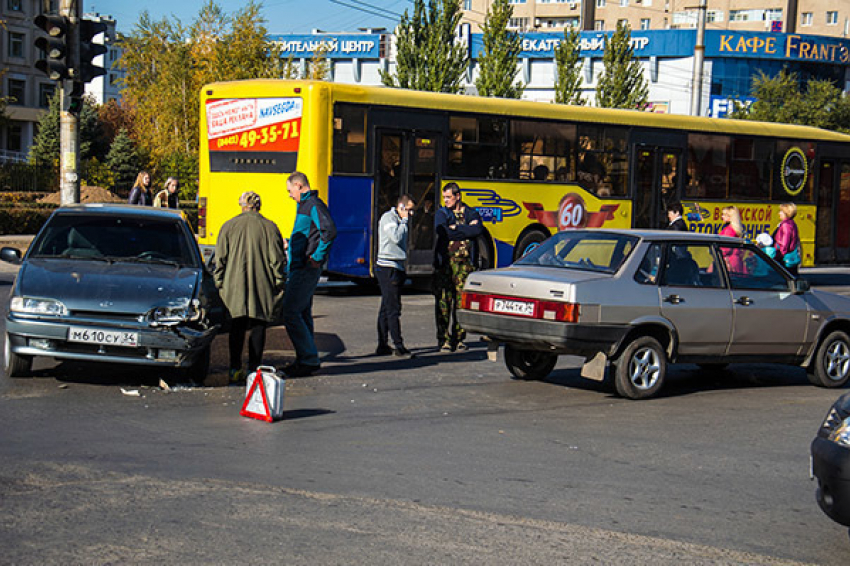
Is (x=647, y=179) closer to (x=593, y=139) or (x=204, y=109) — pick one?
(x=593, y=139)

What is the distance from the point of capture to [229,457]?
692 cm

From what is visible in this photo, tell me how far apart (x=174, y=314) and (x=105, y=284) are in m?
0.65

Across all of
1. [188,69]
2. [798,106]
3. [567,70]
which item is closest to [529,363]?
[188,69]

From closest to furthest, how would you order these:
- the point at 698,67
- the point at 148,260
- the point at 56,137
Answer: the point at 148,260 → the point at 698,67 → the point at 56,137

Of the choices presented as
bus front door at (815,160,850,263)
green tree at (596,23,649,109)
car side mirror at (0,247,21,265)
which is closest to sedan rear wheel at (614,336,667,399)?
car side mirror at (0,247,21,265)

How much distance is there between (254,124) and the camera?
17.8 m

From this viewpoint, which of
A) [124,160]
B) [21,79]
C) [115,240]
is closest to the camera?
[115,240]

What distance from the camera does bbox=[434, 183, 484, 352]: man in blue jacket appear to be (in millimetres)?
12500

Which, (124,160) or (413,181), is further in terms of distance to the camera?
(124,160)

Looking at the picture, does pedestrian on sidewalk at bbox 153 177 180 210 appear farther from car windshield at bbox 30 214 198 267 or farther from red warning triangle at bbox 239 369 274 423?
red warning triangle at bbox 239 369 274 423

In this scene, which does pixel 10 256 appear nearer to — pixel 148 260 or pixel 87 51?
pixel 148 260

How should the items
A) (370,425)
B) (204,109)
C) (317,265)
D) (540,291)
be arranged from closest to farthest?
(370,425) < (540,291) < (317,265) < (204,109)

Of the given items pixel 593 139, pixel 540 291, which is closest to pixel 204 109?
pixel 593 139

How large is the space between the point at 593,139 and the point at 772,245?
6.61 meters
